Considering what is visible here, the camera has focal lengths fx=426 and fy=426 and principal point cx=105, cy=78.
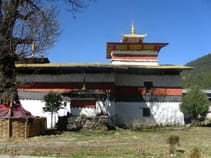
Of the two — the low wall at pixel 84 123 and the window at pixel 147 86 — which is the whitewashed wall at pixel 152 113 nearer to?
the window at pixel 147 86

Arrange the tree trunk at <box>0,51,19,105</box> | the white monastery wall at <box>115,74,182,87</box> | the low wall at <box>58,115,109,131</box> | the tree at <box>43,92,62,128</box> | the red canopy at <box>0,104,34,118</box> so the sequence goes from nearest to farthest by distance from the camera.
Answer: the red canopy at <box>0,104,34,118</box> < the tree trunk at <box>0,51,19,105</box> < the low wall at <box>58,115,109,131</box> < the tree at <box>43,92,62,128</box> < the white monastery wall at <box>115,74,182,87</box>

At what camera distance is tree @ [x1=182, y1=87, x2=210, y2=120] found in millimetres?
39312

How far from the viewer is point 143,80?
120 feet

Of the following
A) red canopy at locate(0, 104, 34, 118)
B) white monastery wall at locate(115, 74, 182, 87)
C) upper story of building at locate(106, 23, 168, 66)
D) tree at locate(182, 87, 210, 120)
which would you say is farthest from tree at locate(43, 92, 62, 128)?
tree at locate(182, 87, 210, 120)

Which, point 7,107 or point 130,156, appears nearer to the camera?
point 130,156

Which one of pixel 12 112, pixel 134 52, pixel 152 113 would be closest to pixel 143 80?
pixel 152 113

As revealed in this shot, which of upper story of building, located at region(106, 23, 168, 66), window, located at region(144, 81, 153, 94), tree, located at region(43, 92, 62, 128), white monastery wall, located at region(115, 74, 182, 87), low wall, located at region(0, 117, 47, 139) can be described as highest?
upper story of building, located at region(106, 23, 168, 66)

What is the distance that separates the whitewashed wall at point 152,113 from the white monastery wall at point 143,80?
1.64 metres

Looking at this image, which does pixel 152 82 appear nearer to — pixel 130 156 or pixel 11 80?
pixel 11 80

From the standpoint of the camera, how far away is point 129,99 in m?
36.5

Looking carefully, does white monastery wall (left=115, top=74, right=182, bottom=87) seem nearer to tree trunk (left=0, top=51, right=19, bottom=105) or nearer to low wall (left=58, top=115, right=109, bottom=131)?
low wall (left=58, top=115, right=109, bottom=131)

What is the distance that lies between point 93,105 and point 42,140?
13016mm

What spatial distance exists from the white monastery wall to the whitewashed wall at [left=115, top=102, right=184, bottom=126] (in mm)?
1642

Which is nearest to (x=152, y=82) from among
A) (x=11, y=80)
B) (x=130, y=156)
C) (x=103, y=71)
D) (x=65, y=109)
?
(x=103, y=71)
